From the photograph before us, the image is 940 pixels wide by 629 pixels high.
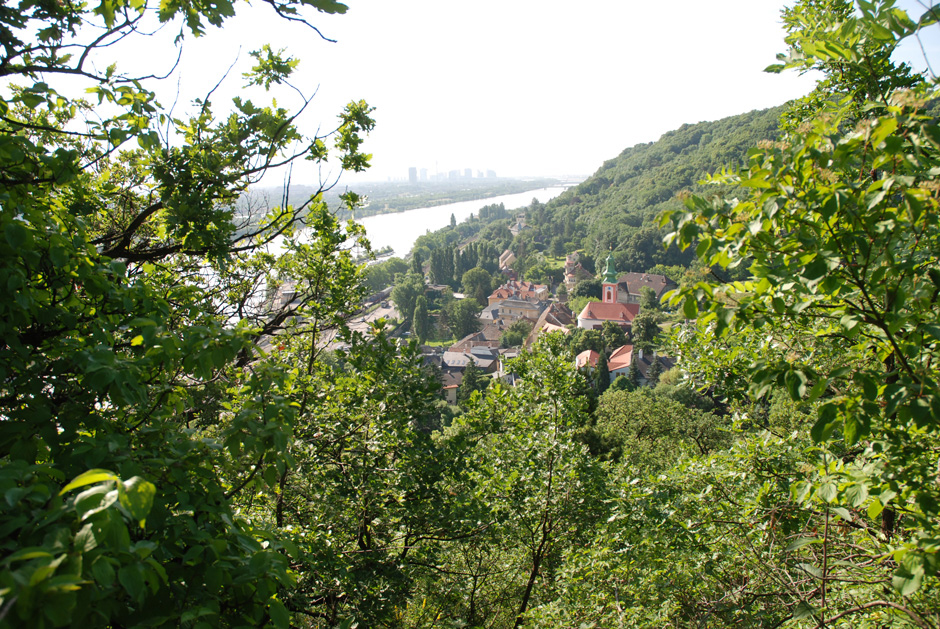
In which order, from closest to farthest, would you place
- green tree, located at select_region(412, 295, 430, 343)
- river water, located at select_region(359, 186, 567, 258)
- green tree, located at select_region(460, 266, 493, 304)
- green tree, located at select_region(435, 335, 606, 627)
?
1. green tree, located at select_region(435, 335, 606, 627)
2. green tree, located at select_region(412, 295, 430, 343)
3. river water, located at select_region(359, 186, 567, 258)
4. green tree, located at select_region(460, 266, 493, 304)

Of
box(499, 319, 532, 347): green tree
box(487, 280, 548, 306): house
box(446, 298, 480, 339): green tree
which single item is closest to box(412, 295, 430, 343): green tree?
box(446, 298, 480, 339): green tree

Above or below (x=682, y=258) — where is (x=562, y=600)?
above

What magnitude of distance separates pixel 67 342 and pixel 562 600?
4.66m

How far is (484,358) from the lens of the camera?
55.4m

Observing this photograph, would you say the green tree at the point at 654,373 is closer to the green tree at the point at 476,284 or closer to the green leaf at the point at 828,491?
the green tree at the point at 476,284

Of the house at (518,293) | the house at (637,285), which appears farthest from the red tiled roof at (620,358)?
the house at (518,293)

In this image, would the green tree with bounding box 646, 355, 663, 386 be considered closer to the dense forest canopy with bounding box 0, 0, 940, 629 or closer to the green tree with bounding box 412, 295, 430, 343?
the green tree with bounding box 412, 295, 430, 343

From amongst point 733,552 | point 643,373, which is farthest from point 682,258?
point 733,552

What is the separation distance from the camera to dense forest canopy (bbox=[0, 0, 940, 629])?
6.23 ft

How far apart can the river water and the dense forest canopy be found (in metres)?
55.9

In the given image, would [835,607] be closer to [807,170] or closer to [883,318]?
[883,318]

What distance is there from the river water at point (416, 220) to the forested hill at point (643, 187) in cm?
2925

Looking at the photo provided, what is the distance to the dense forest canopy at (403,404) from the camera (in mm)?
1898

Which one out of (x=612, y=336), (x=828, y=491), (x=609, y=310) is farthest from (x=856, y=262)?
(x=609, y=310)
